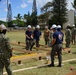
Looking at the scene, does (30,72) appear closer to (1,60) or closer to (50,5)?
(1,60)

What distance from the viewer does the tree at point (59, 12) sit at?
→ 76500 mm

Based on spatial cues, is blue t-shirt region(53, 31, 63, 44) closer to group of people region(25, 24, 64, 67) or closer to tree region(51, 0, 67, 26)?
group of people region(25, 24, 64, 67)

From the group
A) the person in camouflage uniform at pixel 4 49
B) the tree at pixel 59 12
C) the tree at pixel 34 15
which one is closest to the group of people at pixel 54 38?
the person in camouflage uniform at pixel 4 49

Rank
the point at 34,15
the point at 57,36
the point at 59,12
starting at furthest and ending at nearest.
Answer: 1. the point at 34,15
2. the point at 59,12
3. the point at 57,36

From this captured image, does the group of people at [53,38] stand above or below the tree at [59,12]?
below

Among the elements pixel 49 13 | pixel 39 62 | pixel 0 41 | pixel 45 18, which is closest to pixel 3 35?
pixel 0 41

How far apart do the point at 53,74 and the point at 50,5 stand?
254 feet

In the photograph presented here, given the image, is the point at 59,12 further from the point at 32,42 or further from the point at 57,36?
the point at 57,36

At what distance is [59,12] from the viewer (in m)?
77.9

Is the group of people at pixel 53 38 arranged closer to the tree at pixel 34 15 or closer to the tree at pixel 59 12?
Answer: the tree at pixel 59 12

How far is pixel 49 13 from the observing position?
8525 centimetres

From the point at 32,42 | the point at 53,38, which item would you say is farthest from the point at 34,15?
the point at 53,38

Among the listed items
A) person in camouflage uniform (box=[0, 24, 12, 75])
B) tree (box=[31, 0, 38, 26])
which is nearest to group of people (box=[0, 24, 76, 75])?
person in camouflage uniform (box=[0, 24, 12, 75])

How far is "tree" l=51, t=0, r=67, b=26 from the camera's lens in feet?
251
